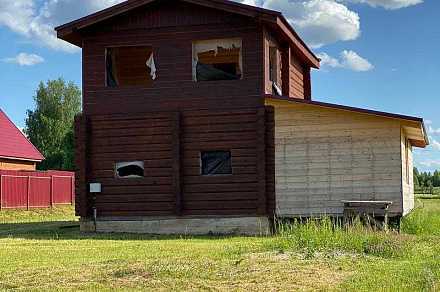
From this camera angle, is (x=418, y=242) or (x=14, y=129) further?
(x=14, y=129)

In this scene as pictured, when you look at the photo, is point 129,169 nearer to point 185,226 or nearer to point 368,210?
point 185,226

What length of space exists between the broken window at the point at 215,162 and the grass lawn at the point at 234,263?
343cm

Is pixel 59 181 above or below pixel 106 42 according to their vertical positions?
below

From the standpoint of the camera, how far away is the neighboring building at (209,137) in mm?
19875

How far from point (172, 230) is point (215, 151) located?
268 cm

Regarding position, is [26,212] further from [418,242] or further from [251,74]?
[418,242]

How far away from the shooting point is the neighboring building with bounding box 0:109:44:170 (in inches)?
1516

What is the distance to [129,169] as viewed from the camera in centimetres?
2128

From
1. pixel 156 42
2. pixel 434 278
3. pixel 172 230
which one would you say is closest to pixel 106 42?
pixel 156 42

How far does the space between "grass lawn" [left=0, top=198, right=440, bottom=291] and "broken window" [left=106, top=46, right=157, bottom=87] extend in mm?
6364

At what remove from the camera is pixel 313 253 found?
41.8 ft

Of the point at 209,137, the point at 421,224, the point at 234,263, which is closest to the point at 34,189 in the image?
the point at 209,137

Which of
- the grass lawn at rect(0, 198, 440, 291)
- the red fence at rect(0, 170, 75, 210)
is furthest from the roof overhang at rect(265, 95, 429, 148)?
the red fence at rect(0, 170, 75, 210)

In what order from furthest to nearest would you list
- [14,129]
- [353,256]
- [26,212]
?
[14,129] → [26,212] → [353,256]
